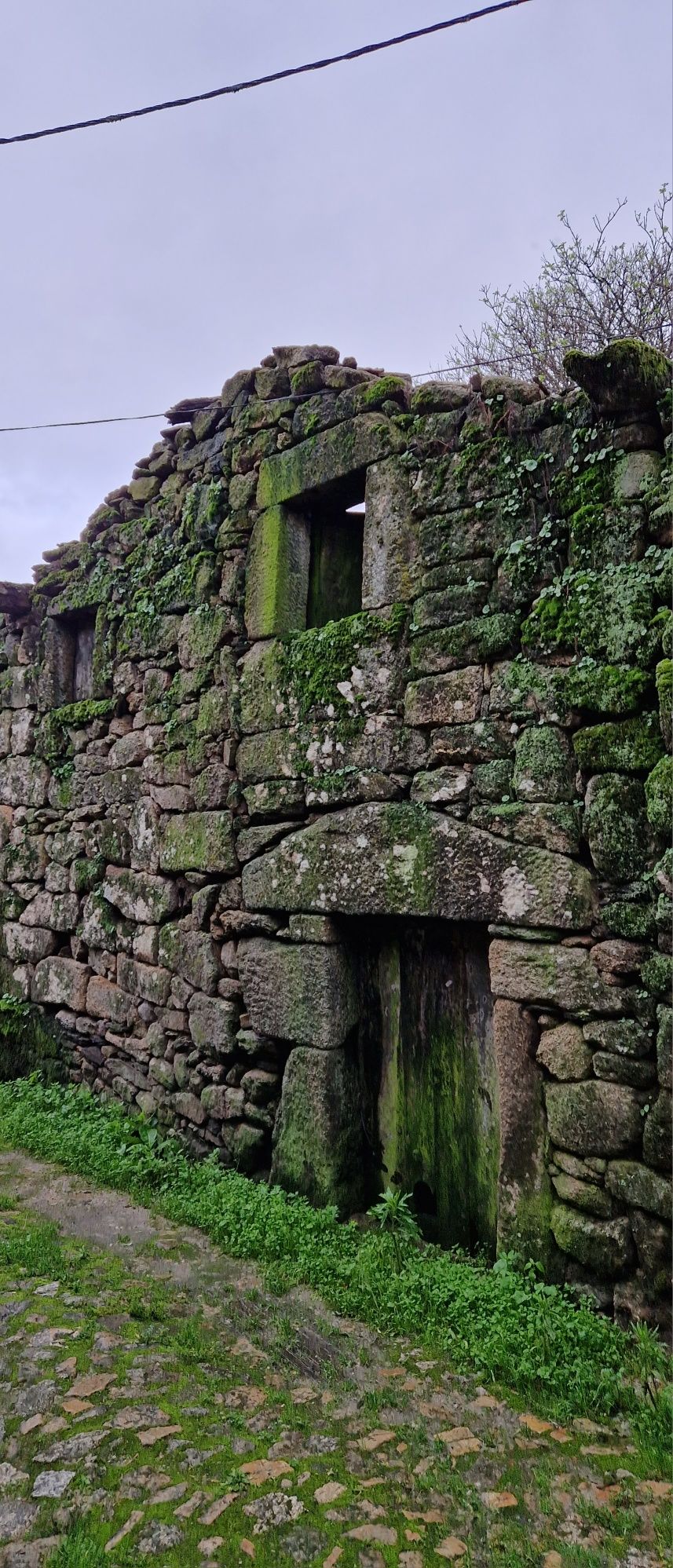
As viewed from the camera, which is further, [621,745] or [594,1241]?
[621,745]

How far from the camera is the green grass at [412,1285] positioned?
2521mm

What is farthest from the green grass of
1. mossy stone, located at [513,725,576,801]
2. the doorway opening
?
mossy stone, located at [513,725,576,801]

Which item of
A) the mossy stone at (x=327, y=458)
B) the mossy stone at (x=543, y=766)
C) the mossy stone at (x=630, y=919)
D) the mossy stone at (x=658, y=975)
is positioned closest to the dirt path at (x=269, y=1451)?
the mossy stone at (x=658, y=975)

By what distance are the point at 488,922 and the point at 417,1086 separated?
Result: 94cm

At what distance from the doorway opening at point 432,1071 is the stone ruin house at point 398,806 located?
0.05ft

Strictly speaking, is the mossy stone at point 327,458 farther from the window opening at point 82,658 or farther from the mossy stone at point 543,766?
the window opening at point 82,658

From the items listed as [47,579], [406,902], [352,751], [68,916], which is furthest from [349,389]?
[68,916]

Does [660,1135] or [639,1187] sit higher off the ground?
[660,1135]

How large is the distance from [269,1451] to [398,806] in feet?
7.21

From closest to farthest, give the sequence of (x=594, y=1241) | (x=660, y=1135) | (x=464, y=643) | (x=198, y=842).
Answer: (x=660, y=1135), (x=594, y=1241), (x=464, y=643), (x=198, y=842)

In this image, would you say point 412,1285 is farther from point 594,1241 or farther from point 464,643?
point 464,643

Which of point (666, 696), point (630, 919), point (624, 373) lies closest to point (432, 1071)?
point (630, 919)

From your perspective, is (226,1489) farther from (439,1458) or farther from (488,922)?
(488,922)

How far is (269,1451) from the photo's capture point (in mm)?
2307
